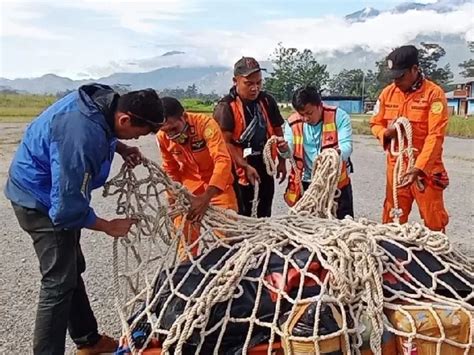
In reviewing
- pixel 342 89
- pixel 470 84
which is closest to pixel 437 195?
pixel 470 84

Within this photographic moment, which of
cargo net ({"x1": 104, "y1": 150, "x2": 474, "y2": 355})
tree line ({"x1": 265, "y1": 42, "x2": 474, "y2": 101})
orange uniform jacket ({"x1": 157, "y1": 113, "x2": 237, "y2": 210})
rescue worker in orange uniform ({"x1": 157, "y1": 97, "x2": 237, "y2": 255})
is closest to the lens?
cargo net ({"x1": 104, "y1": 150, "x2": 474, "y2": 355})

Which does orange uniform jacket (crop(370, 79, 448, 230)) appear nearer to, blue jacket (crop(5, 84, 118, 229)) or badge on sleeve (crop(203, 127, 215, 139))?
badge on sleeve (crop(203, 127, 215, 139))

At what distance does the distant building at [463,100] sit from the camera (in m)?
59.0

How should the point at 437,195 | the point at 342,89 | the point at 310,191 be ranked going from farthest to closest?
1. the point at 342,89
2. the point at 437,195
3. the point at 310,191

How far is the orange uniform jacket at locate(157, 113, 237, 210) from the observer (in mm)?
4301

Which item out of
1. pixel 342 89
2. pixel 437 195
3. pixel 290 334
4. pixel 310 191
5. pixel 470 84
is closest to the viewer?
pixel 290 334

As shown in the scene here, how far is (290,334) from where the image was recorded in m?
2.78

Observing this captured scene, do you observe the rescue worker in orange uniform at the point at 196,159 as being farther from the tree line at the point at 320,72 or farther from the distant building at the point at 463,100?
the tree line at the point at 320,72

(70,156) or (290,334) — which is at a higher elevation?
(70,156)

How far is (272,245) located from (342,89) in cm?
9591

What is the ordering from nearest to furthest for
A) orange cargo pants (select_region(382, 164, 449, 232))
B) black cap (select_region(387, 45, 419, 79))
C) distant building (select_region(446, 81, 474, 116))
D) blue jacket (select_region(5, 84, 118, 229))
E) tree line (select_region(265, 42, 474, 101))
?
blue jacket (select_region(5, 84, 118, 229))
black cap (select_region(387, 45, 419, 79))
orange cargo pants (select_region(382, 164, 449, 232))
distant building (select_region(446, 81, 474, 116))
tree line (select_region(265, 42, 474, 101))

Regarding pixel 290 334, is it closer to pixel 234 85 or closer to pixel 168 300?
pixel 168 300

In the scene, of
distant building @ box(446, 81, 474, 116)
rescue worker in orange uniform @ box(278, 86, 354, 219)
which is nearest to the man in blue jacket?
rescue worker in orange uniform @ box(278, 86, 354, 219)

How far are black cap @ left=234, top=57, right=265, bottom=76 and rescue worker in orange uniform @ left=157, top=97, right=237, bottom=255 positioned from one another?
0.59 metres
